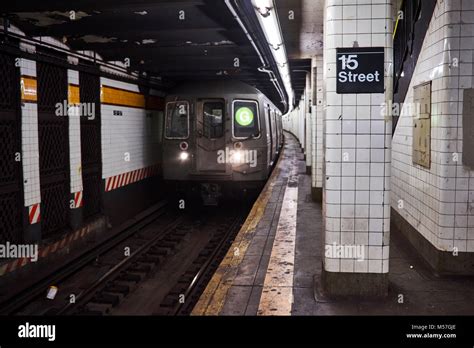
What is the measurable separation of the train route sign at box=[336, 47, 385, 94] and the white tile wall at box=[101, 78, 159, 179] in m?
5.84

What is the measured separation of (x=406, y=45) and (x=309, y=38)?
7.49ft

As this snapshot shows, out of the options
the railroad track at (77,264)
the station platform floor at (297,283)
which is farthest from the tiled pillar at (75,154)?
the station platform floor at (297,283)

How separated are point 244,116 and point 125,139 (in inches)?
108

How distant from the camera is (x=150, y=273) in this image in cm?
712

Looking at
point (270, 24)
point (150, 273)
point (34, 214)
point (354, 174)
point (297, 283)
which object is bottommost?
point (150, 273)

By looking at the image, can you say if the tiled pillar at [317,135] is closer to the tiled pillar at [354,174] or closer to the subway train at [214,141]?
the subway train at [214,141]

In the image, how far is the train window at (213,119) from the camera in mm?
10680

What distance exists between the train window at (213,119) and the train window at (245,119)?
306mm

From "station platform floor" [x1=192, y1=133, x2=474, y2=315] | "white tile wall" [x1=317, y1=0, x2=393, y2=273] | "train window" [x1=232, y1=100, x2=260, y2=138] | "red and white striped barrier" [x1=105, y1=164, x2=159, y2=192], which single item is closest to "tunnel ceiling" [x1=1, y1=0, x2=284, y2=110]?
"train window" [x1=232, y1=100, x2=260, y2=138]

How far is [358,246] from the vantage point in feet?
14.3

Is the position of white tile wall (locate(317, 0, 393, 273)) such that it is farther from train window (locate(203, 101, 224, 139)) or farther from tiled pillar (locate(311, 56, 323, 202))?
train window (locate(203, 101, 224, 139))

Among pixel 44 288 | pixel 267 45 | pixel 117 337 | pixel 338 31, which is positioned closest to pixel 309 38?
pixel 267 45

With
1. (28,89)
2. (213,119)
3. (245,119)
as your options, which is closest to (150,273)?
(28,89)

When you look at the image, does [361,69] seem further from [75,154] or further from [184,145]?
[184,145]
